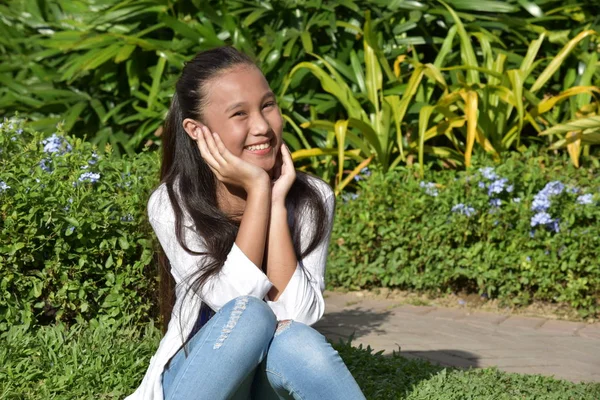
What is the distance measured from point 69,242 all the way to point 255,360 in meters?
1.31

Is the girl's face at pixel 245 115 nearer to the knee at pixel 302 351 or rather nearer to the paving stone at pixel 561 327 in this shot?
the knee at pixel 302 351

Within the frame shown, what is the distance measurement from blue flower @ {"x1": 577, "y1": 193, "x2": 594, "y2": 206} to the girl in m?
2.25

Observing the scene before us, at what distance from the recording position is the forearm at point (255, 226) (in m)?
2.54

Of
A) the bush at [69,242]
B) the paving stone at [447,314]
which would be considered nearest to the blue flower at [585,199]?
the paving stone at [447,314]

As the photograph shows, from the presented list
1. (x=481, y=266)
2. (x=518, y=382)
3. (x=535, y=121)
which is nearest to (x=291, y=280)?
(x=518, y=382)

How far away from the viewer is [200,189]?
2.80 meters

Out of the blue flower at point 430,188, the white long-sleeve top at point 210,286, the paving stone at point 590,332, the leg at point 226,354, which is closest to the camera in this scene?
the leg at point 226,354

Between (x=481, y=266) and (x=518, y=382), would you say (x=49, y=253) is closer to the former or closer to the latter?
(x=518, y=382)

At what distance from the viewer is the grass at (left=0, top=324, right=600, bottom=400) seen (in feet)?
9.85

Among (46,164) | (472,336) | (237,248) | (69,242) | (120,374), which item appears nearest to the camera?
(237,248)

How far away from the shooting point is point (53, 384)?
3.00 metres

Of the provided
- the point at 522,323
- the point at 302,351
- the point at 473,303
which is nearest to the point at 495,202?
the point at 473,303

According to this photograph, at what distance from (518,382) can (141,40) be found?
391cm

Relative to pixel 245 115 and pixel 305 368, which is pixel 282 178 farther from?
pixel 305 368
